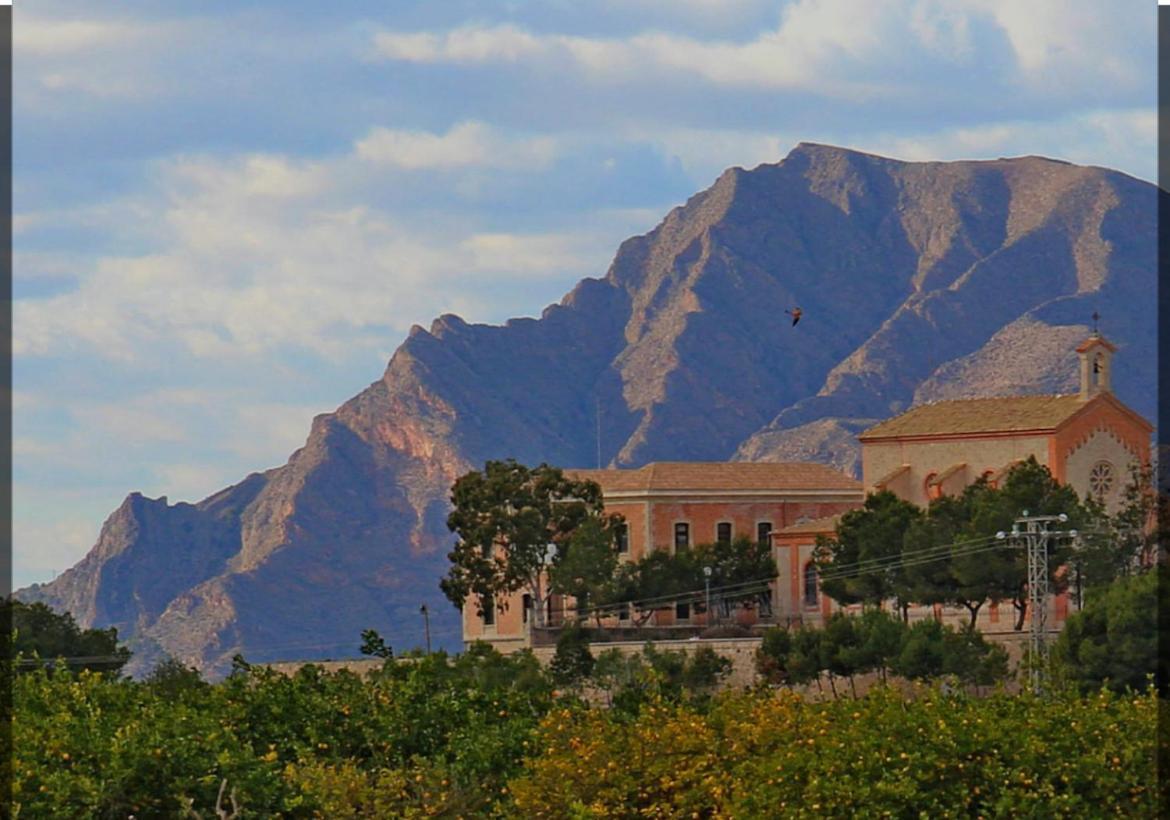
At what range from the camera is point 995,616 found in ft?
252

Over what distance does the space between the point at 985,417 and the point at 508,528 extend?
1855cm

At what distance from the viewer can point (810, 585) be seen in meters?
88.8

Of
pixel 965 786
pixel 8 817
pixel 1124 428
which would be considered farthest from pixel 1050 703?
pixel 1124 428

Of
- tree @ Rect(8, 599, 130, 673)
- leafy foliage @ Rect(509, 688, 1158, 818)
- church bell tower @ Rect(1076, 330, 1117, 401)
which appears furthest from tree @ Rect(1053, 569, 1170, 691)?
leafy foliage @ Rect(509, 688, 1158, 818)

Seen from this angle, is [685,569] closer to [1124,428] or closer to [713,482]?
[713,482]

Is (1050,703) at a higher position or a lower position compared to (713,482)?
lower

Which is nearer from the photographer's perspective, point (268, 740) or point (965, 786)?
point (965, 786)

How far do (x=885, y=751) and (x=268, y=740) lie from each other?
7317 millimetres

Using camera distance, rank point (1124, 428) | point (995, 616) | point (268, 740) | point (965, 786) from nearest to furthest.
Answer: point (965, 786), point (268, 740), point (995, 616), point (1124, 428)

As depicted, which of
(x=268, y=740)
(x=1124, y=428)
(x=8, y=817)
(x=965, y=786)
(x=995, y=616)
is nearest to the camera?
(x=8, y=817)

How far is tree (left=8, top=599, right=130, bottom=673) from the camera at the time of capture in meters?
72.2

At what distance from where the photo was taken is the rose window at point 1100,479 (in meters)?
82.3

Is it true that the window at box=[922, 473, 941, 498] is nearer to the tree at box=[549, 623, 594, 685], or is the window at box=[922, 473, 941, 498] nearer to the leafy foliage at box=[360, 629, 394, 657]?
the tree at box=[549, 623, 594, 685]

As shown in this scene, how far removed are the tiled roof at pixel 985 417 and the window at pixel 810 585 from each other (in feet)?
18.6
